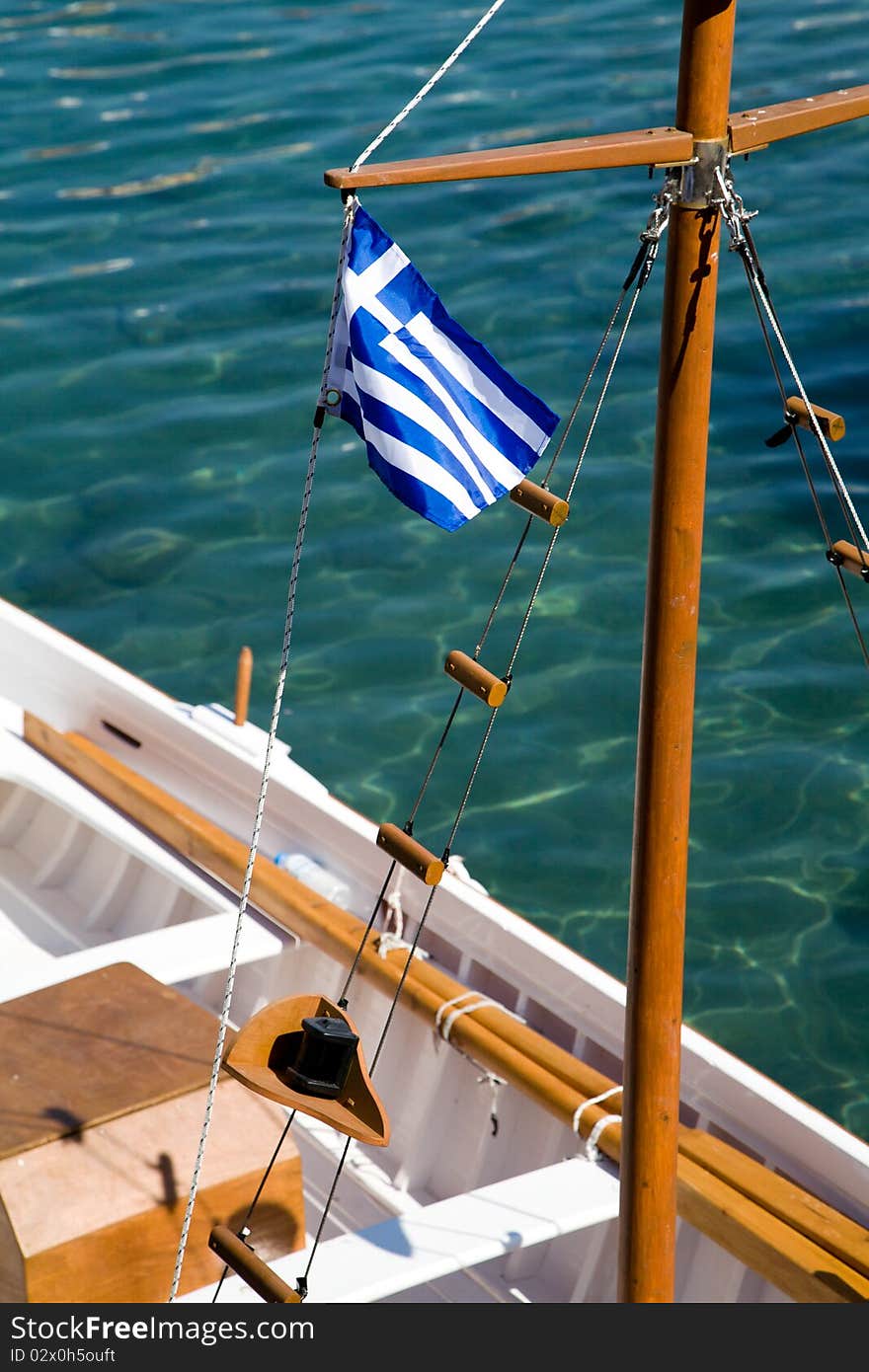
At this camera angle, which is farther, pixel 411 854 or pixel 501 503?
pixel 501 503

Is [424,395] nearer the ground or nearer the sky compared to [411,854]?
nearer the sky

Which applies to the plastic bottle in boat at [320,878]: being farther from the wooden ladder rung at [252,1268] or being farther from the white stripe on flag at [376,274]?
the white stripe on flag at [376,274]

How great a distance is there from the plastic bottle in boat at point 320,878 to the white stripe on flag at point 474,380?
130 inches

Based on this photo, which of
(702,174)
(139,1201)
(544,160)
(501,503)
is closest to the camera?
(544,160)

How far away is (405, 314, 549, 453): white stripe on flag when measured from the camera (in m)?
3.96

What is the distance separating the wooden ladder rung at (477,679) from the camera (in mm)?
4102

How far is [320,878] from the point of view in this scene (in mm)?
6973

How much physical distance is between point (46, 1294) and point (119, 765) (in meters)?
3.38

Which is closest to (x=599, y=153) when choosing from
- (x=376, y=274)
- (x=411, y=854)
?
(x=376, y=274)

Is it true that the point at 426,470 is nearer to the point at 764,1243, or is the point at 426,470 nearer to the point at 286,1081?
the point at 286,1081

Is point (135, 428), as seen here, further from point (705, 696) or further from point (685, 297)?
point (685, 297)

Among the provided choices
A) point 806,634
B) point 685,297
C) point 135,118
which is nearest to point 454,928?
point 685,297

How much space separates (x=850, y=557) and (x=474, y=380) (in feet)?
3.56

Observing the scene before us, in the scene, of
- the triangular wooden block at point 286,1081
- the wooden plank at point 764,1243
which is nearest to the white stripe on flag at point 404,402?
the triangular wooden block at point 286,1081
